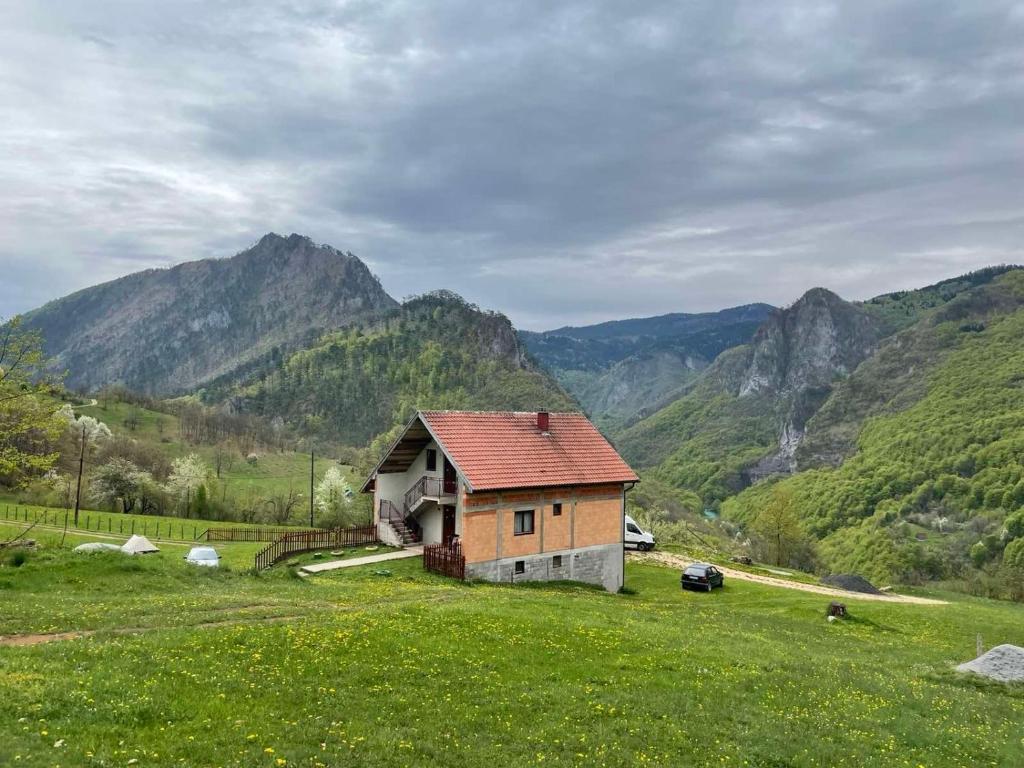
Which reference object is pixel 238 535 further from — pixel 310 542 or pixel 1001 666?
pixel 1001 666

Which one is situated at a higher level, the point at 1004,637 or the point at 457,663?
the point at 457,663

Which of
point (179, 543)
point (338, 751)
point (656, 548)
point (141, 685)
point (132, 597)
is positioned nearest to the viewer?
point (338, 751)

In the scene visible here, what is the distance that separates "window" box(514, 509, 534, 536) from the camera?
37250mm

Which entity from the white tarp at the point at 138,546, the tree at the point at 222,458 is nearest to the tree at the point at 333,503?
the white tarp at the point at 138,546

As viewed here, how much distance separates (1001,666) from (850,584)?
32071 millimetres

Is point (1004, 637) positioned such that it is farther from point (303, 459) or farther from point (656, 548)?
point (303, 459)

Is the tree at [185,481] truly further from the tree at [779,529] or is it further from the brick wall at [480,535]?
the tree at [779,529]

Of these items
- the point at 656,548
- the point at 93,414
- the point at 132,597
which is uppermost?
the point at 93,414

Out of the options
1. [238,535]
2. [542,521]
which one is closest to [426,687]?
[542,521]

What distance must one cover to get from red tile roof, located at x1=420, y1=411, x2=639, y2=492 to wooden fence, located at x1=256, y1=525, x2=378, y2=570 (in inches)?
372

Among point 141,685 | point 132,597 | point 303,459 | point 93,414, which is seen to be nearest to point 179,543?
point 132,597

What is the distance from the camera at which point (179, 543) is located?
167ft

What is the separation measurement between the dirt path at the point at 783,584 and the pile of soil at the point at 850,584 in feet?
3.41

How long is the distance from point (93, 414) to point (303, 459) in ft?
156
